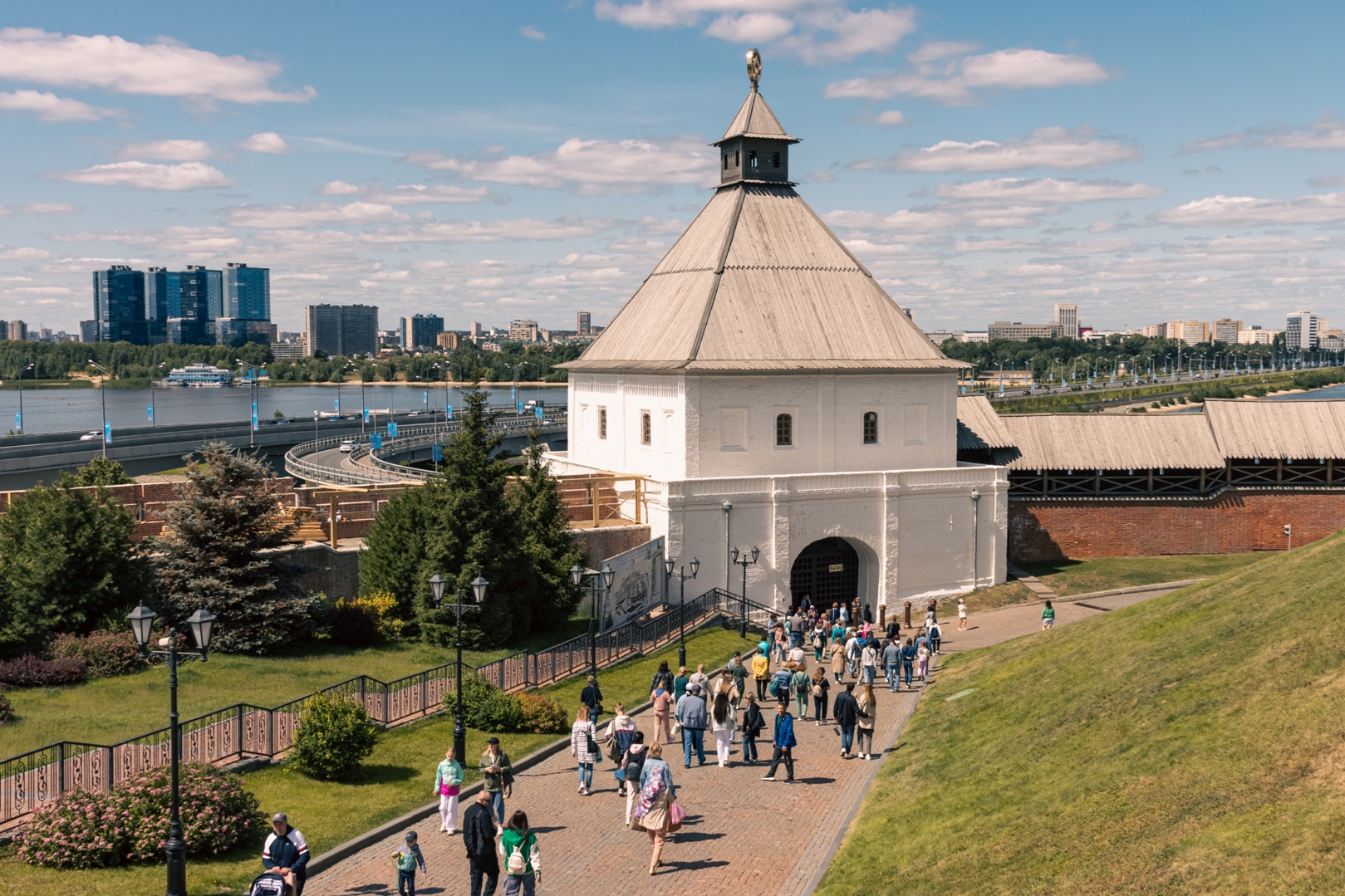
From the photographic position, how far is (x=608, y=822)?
19516 mm

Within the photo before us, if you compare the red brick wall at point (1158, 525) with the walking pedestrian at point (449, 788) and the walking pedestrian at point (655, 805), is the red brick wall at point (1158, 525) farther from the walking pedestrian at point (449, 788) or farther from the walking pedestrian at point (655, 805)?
the walking pedestrian at point (449, 788)

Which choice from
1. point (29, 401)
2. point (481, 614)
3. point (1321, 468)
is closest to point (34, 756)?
point (481, 614)

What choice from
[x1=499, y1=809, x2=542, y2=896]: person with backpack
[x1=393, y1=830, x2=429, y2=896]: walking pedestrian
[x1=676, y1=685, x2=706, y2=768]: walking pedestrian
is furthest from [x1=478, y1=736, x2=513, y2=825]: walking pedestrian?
[x1=676, y1=685, x2=706, y2=768]: walking pedestrian

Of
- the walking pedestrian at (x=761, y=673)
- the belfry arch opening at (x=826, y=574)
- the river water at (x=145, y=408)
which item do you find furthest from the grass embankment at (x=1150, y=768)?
the river water at (x=145, y=408)

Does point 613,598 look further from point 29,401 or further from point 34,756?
point 29,401

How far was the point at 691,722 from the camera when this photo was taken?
73.5 feet

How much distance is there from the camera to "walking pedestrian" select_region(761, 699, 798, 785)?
21.5 meters

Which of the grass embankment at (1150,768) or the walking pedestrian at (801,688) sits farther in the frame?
the walking pedestrian at (801,688)

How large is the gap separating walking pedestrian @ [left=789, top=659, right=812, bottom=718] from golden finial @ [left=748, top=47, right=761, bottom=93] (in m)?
30.5

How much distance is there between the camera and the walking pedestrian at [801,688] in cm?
2658

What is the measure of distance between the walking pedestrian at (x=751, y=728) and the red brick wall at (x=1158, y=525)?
28597mm

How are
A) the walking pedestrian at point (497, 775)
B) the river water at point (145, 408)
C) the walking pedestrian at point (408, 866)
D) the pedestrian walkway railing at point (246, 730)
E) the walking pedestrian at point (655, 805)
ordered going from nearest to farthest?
the walking pedestrian at point (408, 866)
the walking pedestrian at point (655, 805)
the pedestrian walkway railing at point (246, 730)
the walking pedestrian at point (497, 775)
the river water at point (145, 408)

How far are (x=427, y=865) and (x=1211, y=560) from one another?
131ft

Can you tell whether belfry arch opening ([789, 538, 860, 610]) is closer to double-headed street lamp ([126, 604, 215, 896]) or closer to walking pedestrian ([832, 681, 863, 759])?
walking pedestrian ([832, 681, 863, 759])
